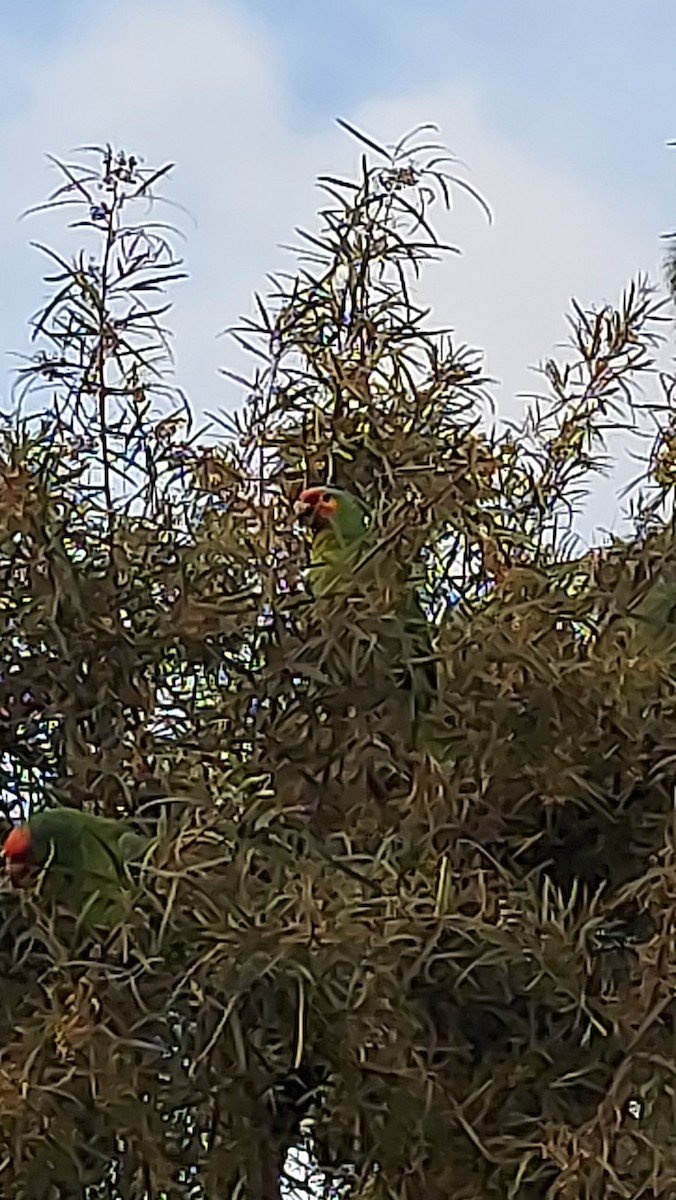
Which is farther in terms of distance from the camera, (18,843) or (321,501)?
(321,501)

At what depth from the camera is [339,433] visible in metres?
1.32

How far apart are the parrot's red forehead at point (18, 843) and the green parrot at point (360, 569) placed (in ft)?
0.87

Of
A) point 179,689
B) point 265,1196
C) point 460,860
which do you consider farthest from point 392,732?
point 265,1196

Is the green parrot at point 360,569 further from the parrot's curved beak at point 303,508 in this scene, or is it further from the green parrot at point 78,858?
the green parrot at point 78,858

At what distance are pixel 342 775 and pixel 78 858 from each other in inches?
7.5

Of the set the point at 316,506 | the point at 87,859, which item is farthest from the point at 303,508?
the point at 87,859

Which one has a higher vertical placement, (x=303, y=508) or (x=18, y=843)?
(x=303, y=508)

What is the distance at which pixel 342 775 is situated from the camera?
1165 mm

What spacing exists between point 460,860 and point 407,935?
0.32ft

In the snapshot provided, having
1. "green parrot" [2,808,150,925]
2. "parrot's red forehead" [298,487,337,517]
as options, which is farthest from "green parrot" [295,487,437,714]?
"green parrot" [2,808,150,925]

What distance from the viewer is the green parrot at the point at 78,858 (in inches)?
43.6

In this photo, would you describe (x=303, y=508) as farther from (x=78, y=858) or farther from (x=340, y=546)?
(x=78, y=858)

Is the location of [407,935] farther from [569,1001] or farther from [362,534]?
[362,534]

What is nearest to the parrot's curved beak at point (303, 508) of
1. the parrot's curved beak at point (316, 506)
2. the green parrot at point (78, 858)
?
the parrot's curved beak at point (316, 506)
